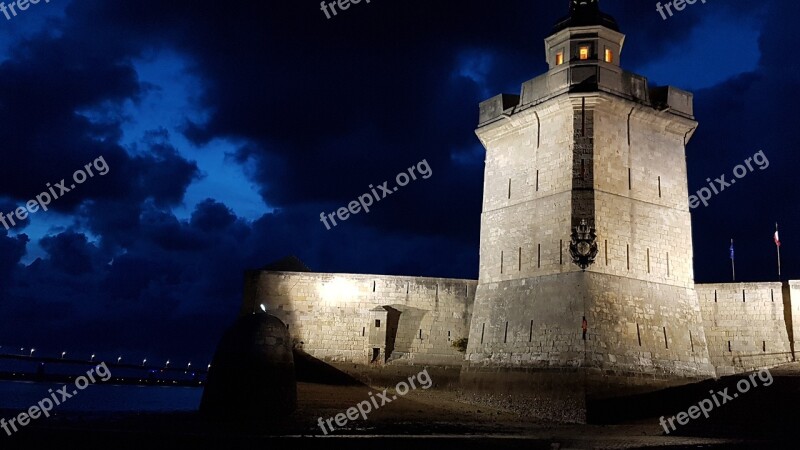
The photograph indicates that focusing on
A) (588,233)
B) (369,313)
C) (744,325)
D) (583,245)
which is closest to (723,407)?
(744,325)

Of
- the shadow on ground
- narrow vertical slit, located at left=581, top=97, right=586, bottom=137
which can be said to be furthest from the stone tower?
the shadow on ground

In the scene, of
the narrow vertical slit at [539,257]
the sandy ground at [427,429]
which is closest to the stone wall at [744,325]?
the sandy ground at [427,429]

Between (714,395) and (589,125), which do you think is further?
(589,125)

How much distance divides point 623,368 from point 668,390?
1.39 m

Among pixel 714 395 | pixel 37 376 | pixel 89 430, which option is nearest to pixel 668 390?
pixel 714 395

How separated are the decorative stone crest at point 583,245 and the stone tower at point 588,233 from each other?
0.03 meters

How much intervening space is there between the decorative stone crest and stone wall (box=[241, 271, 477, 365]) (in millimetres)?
6336

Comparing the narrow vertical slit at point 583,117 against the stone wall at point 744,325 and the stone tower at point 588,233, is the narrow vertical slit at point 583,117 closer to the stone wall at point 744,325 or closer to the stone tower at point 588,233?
the stone tower at point 588,233

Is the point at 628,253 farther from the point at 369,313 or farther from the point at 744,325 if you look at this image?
the point at 369,313

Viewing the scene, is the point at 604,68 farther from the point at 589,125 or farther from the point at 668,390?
the point at 668,390

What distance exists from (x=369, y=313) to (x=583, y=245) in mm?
8816

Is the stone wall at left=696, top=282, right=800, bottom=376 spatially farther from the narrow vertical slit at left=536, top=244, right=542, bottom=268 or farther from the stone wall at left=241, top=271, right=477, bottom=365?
the stone wall at left=241, top=271, right=477, bottom=365

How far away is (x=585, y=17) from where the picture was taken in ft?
72.6

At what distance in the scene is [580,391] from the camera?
18031 mm
